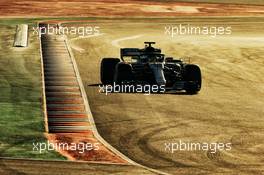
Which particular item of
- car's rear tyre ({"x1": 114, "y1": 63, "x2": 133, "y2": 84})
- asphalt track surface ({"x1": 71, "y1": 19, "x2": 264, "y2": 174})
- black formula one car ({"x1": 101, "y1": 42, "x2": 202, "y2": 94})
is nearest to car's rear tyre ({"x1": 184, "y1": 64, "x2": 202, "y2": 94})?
black formula one car ({"x1": 101, "y1": 42, "x2": 202, "y2": 94})

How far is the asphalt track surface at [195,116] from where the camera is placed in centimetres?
2169

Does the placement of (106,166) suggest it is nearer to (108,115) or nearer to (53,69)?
(108,115)

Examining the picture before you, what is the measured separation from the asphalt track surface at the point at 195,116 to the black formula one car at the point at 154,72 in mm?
634

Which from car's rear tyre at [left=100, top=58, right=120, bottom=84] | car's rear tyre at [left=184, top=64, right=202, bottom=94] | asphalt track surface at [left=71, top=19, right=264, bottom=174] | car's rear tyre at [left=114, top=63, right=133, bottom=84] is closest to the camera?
asphalt track surface at [left=71, top=19, right=264, bottom=174]

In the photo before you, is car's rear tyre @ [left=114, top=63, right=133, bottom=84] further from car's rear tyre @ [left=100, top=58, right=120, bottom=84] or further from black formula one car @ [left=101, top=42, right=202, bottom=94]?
car's rear tyre @ [left=100, top=58, right=120, bottom=84]

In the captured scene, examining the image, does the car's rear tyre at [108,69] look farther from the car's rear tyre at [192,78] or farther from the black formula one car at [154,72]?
the car's rear tyre at [192,78]

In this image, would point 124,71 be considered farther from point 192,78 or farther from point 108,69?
point 192,78

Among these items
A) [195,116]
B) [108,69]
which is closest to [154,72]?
[108,69]

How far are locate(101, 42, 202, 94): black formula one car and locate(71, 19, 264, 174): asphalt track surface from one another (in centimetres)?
63

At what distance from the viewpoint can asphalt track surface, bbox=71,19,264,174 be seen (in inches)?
854

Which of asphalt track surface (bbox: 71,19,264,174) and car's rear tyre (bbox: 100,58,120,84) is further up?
car's rear tyre (bbox: 100,58,120,84)

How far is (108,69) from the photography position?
104 ft

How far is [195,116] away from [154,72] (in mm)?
3999

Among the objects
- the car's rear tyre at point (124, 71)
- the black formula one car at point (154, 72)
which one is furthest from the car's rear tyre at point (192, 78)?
the car's rear tyre at point (124, 71)
